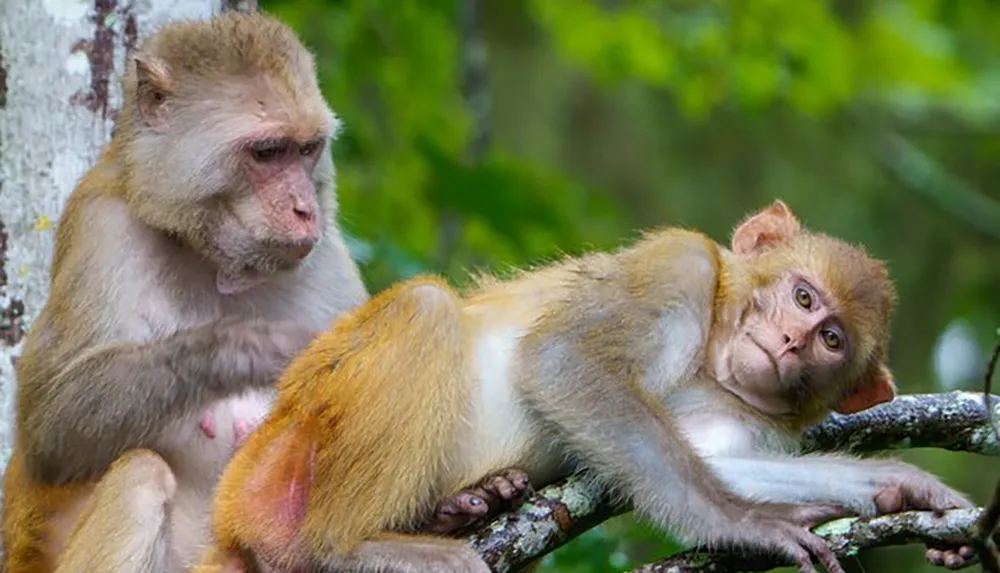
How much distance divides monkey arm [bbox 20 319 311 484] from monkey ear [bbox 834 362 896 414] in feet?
6.67

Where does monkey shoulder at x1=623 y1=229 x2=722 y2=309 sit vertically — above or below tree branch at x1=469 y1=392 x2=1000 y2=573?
above

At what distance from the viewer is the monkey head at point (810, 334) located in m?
5.17

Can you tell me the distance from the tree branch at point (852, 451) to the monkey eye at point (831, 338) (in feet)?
1.63

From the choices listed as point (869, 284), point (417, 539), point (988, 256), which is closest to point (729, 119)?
point (988, 256)

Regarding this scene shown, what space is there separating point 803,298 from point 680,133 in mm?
9146

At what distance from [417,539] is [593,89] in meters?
10.2

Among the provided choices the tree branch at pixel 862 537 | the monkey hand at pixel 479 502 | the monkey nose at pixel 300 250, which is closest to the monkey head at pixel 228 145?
the monkey nose at pixel 300 250

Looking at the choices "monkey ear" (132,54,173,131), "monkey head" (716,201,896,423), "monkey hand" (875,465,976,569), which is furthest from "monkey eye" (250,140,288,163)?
"monkey hand" (875,465,976,569)

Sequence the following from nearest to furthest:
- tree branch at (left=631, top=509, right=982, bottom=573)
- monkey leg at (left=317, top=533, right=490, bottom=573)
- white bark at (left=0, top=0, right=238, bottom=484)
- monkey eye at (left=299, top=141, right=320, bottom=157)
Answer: tree branch at (left=631, top=509, right=982, bottom=573) < monkey leg at (left=317, top=533, right=490, bottom=573) < monkey eye at (left=299, top=141, right=320, bottom=157) < white bark at (left=0, top=0, right=238, bottom=484)

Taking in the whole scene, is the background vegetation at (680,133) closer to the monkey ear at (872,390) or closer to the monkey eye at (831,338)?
the monkey ear at (872,390)

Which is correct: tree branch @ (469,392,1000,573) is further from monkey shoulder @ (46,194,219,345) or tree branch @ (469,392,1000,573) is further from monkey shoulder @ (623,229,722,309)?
monkey shoulder @ (46,194,219,345)

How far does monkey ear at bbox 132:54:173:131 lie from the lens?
5.67m

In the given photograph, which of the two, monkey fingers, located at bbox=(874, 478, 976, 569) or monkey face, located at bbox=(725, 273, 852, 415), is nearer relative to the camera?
monkey fingers, located at bbox=(874, 478, 976, 569)

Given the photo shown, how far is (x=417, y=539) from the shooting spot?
478cm
